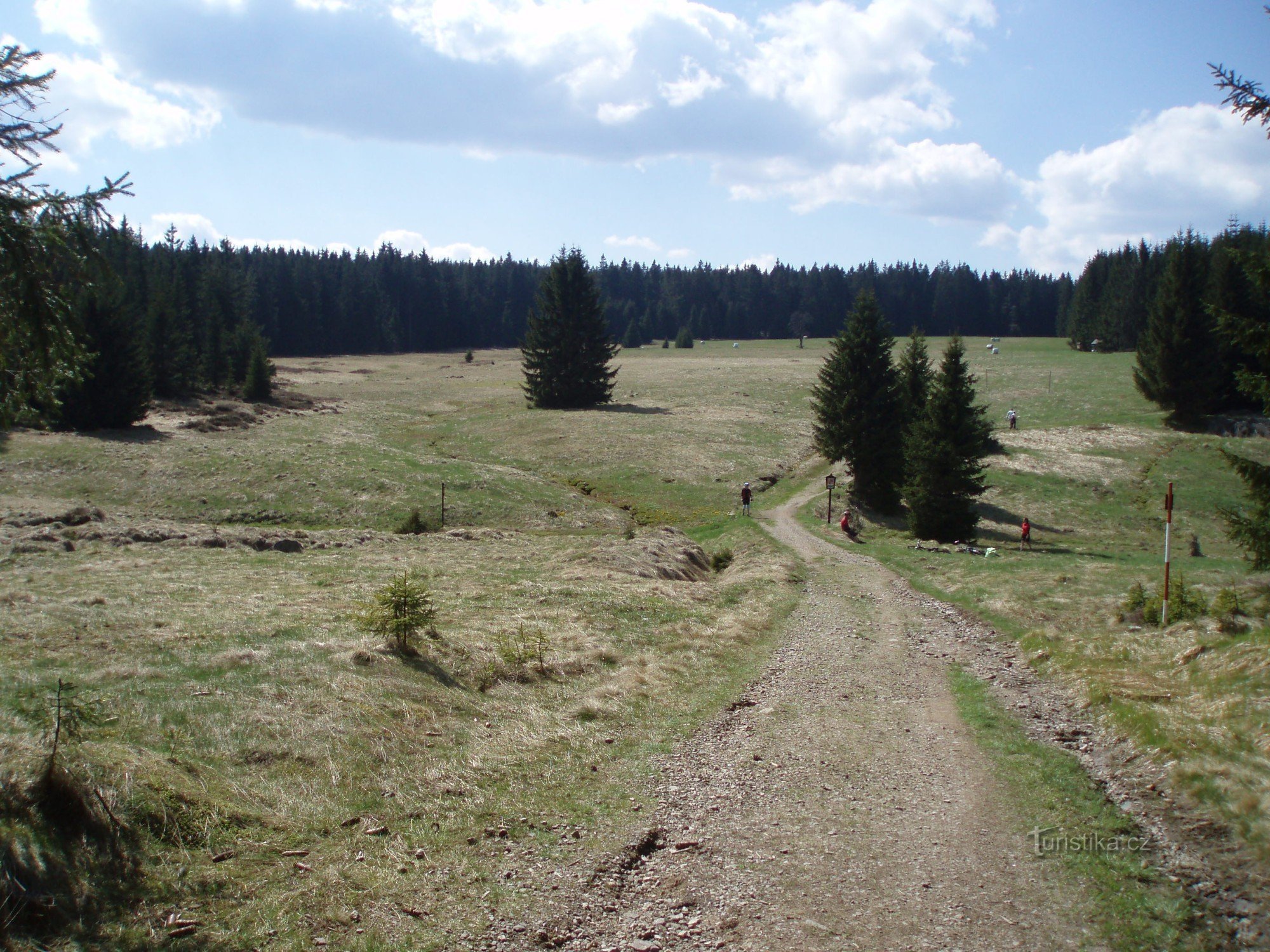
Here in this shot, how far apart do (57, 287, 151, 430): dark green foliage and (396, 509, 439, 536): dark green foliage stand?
31.4 metres

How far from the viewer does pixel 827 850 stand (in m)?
7.91

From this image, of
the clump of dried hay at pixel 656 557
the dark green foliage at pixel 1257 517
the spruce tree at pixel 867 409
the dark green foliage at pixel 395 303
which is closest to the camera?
the dark green foliage at pixel 1257 517

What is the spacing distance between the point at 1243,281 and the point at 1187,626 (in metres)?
69.6

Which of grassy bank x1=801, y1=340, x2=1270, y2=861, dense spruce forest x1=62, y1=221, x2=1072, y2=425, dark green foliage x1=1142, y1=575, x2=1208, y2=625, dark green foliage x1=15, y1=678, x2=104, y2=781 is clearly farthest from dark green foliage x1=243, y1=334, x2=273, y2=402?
dark green foliage x1=1142, y1=575, x2=1208, y2=625

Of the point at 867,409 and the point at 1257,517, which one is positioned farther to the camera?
the point at 867,409

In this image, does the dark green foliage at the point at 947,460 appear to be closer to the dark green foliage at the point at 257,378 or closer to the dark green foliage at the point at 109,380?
the dark green foliage at the point at 109,380

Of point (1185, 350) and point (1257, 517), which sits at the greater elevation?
point (1185, 350)

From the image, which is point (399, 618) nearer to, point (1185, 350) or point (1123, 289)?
point (1185, 350)

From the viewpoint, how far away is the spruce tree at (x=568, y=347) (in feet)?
255

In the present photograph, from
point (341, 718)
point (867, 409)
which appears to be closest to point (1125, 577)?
point (341, 718)

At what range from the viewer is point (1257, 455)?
5362 centimetres

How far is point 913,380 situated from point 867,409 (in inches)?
145

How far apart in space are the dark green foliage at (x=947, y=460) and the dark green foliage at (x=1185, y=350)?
35.8 m

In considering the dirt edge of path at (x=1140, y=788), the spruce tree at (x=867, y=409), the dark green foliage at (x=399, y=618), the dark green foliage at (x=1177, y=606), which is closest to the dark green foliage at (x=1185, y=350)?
the spruce tree at (x=867, y=409)
